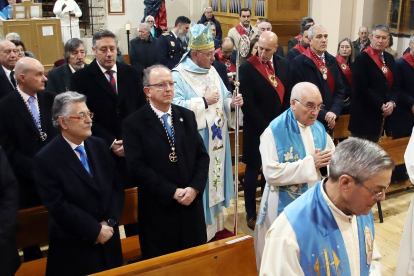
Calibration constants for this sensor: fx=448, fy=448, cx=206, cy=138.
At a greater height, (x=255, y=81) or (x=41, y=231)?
(x=255, y=81)

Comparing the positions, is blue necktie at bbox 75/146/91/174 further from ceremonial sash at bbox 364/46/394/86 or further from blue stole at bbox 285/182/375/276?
ceremonial sash at bbox 364/46/394/86

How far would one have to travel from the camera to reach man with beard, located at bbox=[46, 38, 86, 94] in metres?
4.34

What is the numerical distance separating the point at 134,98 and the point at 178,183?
0.96 metres

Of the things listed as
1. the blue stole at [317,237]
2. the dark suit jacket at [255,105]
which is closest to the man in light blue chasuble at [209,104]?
the dark suit jacket at [255,105]

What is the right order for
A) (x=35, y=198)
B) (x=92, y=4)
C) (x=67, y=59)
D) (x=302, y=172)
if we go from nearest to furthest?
(x=302, y=172)
(x=35, y=198)
(x=67, y=59)
(x=92, y=4)

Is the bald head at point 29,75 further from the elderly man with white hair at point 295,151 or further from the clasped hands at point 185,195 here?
the elderly man with white hair at point 295,151

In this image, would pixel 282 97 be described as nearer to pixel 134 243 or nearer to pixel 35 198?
pixel 134 243

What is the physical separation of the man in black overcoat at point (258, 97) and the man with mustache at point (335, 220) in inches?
86.0

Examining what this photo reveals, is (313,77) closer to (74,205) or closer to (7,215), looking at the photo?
(74,205)

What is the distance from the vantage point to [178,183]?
2.99m

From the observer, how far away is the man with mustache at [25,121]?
3150 millimetres

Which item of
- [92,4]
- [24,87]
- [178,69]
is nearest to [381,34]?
[178,69]

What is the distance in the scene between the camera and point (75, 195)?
258cm

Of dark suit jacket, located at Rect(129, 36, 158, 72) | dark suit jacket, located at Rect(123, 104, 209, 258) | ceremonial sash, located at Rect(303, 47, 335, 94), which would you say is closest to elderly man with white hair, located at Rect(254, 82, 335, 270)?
dark suit jacket, located at Rect(123, 104, 209, 258)
